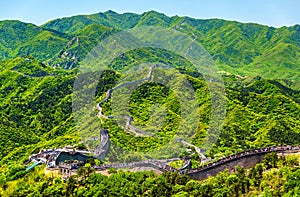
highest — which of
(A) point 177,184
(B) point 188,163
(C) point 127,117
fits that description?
(C) point 127,117

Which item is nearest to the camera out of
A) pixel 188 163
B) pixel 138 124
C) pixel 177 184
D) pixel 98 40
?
pixel 177 184

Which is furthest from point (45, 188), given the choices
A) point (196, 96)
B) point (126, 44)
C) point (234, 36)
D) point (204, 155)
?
point (234, 36)

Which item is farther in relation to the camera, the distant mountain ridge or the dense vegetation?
the distant mountain ridge

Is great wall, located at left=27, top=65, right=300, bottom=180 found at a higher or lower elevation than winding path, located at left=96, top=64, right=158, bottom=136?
lower

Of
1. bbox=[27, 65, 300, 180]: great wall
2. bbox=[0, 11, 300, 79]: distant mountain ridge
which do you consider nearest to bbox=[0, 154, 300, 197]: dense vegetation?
bbox=[27, 65, 300, 180]: great wall

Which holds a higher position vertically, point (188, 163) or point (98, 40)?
point (98, 40)

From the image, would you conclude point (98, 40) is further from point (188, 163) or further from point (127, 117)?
point (188, 163)

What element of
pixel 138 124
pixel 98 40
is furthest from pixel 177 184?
pixel 98 40

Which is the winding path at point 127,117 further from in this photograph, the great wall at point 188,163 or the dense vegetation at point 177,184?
the dense vegetation at point 177,184

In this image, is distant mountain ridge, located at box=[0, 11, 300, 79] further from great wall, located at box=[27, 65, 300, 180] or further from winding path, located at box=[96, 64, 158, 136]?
great wall, located at box=[27, 65, 300, 180]

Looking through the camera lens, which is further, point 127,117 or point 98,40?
point 98,40

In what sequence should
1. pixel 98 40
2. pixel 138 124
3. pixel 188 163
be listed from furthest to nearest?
pixel 98 40 → pixel 138 124 → pixel 188 163

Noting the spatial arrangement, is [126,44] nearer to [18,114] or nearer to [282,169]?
[18,114]
